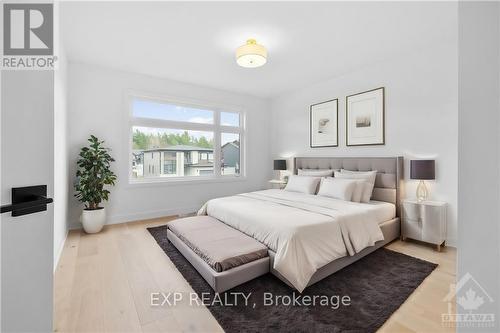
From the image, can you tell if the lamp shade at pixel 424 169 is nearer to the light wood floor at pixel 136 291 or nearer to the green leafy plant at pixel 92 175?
the light wood floor at pixel 136 291

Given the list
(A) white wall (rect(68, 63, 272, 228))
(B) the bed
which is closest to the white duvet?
(B) the bed

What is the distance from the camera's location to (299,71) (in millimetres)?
4004

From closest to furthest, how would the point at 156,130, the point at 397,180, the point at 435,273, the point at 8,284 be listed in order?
the point at 8,284, the point at 435,273, the point at 397,180, the point at 156,130

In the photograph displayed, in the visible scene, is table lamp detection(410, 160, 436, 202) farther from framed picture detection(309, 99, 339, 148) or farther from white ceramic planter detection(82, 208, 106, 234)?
white ceramic planter detection(82, 208, 106, 234)

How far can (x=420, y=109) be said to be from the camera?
317cm

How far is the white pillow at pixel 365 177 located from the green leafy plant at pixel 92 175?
379 centimetres

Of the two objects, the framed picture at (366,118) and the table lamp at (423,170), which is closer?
the table lamp at (423,170)

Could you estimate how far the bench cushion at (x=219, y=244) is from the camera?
6.37 ft

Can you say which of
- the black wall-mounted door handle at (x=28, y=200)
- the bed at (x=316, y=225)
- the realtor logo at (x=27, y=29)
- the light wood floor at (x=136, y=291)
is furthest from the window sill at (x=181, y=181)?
the black wall-mounted door handle at (x=28, y=200)

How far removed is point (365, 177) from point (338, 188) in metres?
0.49

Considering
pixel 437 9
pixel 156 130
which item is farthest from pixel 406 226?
pixel 156 130

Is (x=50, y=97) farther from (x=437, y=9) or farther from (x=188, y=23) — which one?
(x=437, y=9)

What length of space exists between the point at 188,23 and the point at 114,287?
112 inches

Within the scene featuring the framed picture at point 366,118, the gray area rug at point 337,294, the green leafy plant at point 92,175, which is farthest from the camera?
the framed picture at point 366,118
